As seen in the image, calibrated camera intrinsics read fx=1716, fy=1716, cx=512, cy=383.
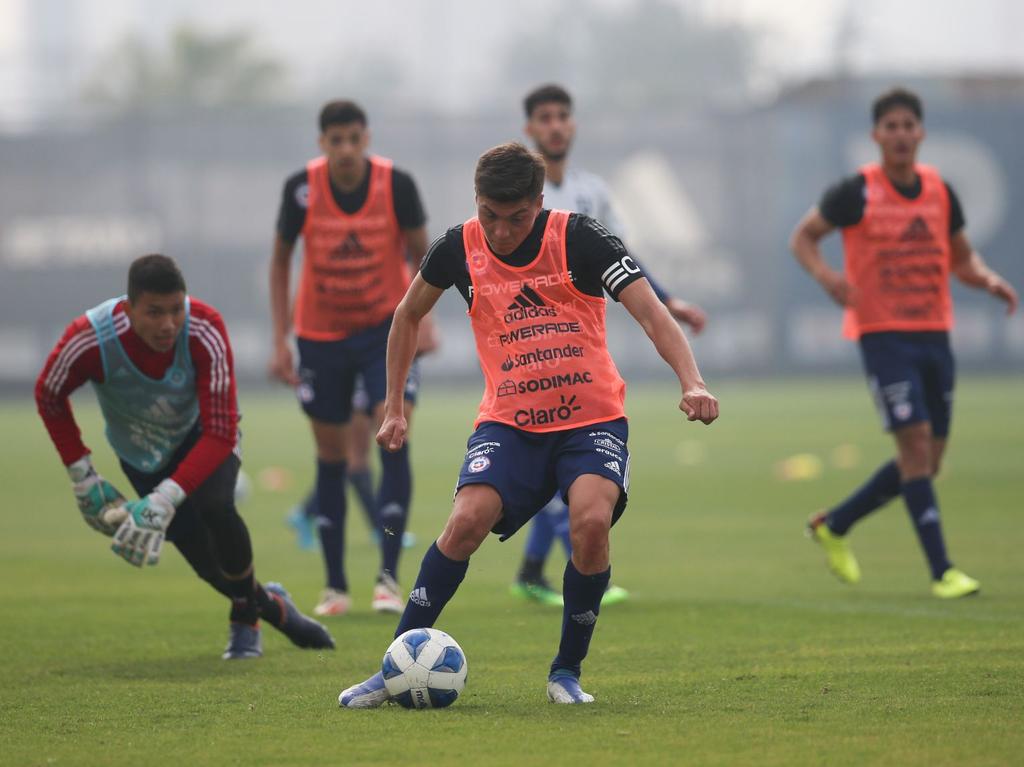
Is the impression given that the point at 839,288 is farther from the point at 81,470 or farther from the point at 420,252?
the point at 81,470

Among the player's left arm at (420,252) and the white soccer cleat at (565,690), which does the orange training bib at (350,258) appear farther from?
the white soccer cleat at (565,690)

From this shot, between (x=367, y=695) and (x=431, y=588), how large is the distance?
0.44m

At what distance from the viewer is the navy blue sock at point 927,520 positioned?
941 centimetres

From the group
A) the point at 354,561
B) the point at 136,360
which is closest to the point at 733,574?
the point at 354,561

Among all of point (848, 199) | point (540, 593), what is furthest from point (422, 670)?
point (848, 199)

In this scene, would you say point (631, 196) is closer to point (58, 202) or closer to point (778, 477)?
point (58, 202)

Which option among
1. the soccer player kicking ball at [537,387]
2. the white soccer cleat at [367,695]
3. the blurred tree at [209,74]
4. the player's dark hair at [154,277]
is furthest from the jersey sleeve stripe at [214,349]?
the blurred tree at [209,74]

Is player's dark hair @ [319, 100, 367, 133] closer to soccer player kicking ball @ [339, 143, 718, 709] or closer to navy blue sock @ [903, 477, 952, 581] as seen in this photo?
soccer player kicking ball @ [339, 143, 718, 709]

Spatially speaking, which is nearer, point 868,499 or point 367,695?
point 367,695

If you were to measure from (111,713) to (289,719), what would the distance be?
2.33 feet

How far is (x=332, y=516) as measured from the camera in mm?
9352

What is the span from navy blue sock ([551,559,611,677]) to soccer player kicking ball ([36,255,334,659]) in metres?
1.74

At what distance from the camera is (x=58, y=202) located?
1671 inches

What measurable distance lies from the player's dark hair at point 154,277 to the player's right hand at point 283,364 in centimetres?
264
